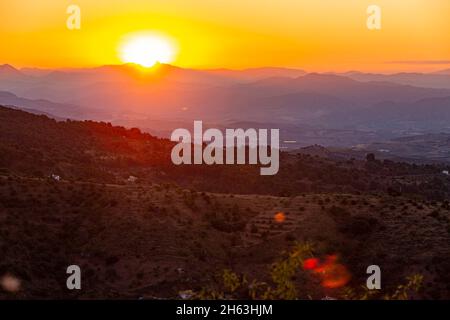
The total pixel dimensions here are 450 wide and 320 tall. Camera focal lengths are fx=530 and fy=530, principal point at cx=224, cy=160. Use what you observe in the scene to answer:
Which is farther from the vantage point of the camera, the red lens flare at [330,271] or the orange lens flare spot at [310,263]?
the orange lens flare spot at [310,263]

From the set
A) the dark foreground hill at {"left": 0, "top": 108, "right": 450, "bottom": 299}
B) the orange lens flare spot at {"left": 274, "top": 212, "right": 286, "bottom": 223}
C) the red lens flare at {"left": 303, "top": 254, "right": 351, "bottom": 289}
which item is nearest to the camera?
the dark foreground hill at {"left": 0, "top": 108, "right": 450, "bottom": 299}

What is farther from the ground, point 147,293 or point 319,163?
point 319,163

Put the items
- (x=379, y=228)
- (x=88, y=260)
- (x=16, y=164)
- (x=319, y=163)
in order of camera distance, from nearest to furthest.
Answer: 1. (x=88, y=260)
2. (x=379, y=228)
3. (x=16, y=164)
4. (x=319, y=163)

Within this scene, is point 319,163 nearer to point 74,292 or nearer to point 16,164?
point 16,164

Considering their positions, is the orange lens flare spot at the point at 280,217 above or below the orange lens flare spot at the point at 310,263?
above

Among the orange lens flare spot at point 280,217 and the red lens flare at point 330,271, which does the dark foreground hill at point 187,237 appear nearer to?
the orange lens flare spot at point 280,217

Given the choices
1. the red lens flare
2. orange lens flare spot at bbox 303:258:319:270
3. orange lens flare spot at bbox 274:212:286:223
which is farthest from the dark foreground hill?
orange lens flare spot at bbox 303:258:319:270

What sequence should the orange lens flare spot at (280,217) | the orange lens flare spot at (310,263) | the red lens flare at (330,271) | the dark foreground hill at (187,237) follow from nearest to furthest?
the dark foreground hill at (187,237) < the red lens flare at (330,271) < the orange lens flare spot at (310,263) < the orange lens flare spot at (280,217)

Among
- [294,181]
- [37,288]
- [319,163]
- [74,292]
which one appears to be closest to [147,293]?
[74,292]

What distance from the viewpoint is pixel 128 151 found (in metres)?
76.4

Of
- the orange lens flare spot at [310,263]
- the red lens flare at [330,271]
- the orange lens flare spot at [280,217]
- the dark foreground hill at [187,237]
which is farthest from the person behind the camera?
the orange lens flare spot at [280,217]

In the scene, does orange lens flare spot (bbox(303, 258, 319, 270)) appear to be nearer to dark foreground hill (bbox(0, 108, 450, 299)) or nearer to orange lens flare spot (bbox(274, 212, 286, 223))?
dark foreground hill (bbox(0, 108, 450, 299))

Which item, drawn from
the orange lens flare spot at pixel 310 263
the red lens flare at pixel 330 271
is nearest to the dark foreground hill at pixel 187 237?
the red lens flare at pixel 330 271
